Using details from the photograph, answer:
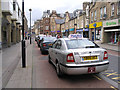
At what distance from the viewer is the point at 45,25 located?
3039 inches

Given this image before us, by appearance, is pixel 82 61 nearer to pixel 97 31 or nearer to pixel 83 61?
pixel 83 61

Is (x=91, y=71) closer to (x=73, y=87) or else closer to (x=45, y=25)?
(x=73, y=87)

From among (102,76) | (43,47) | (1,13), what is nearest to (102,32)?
(43,47)

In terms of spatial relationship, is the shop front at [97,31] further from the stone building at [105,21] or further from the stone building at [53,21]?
the stone building at [53,21]

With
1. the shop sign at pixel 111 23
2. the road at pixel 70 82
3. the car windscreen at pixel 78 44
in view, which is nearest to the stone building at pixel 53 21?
the shop sign at pixel 111 23

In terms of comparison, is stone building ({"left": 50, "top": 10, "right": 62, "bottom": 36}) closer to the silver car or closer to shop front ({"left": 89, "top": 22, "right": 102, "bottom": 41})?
shop front ({"left": 89, "top": 22, "right": 102, "bottom": 41})

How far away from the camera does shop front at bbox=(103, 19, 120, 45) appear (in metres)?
18.5

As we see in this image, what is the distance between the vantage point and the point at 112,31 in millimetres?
20484

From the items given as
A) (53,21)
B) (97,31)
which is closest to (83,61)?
(97,31)

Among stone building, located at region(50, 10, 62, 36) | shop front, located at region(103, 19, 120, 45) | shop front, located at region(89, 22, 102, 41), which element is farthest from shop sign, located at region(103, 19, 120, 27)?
stone building, located at region(50, 10, 62, 36)

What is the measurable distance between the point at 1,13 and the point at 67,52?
40.5 feet

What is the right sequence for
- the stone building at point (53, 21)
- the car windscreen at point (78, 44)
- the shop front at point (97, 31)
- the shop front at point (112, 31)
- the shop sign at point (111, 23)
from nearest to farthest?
the car windscreen at point (78, 44)
the shop sign at point (111, 23)
the shop front at point (112, 31)
the shop front at point (97, 31)
the stone building at point (53, 21)

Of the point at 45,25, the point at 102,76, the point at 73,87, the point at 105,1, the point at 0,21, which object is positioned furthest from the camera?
the point at 45,25

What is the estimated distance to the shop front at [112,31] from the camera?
1850 centimetres
